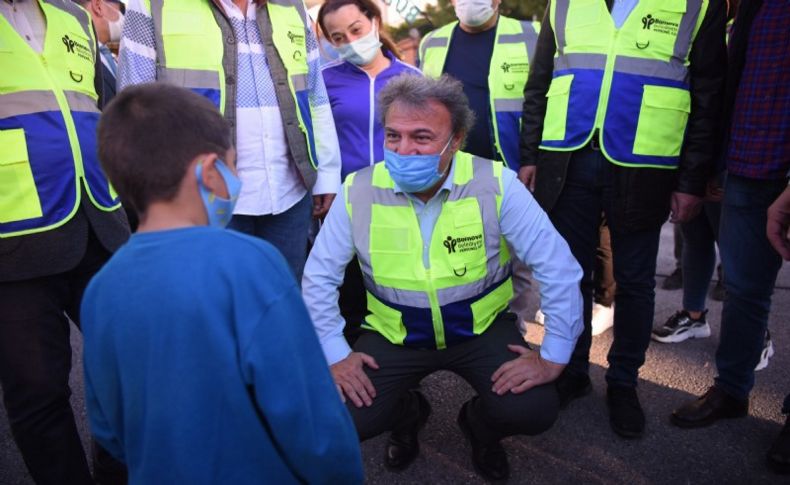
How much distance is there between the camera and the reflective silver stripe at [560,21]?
218cm

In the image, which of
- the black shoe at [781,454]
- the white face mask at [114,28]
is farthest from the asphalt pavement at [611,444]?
the white face mask at [114,28]

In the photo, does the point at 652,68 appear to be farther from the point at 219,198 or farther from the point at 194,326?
the point at 194,326

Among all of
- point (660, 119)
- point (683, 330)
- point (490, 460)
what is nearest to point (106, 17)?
point (660, 119)

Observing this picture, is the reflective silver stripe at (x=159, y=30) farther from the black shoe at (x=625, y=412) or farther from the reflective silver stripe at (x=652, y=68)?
the black shoe at (x=625, y=412)

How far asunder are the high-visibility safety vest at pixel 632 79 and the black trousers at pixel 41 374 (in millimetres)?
1988

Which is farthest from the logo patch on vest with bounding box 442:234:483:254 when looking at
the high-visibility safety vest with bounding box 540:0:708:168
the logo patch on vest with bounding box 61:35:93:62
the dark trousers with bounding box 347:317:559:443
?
the logo patch on vest with bounding box 61:35:93:62

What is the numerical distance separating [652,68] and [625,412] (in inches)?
56.9

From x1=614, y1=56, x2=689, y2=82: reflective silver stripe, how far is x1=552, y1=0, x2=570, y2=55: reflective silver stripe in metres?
0.26

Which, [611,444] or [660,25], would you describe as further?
[611,444]

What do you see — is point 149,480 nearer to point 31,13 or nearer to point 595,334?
point 31,13

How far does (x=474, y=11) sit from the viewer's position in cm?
293

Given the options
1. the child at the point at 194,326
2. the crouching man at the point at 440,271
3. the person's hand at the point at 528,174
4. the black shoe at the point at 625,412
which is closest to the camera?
the child at the point at 194,326

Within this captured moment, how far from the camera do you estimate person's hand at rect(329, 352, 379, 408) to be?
190cm

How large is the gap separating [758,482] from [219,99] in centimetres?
250
